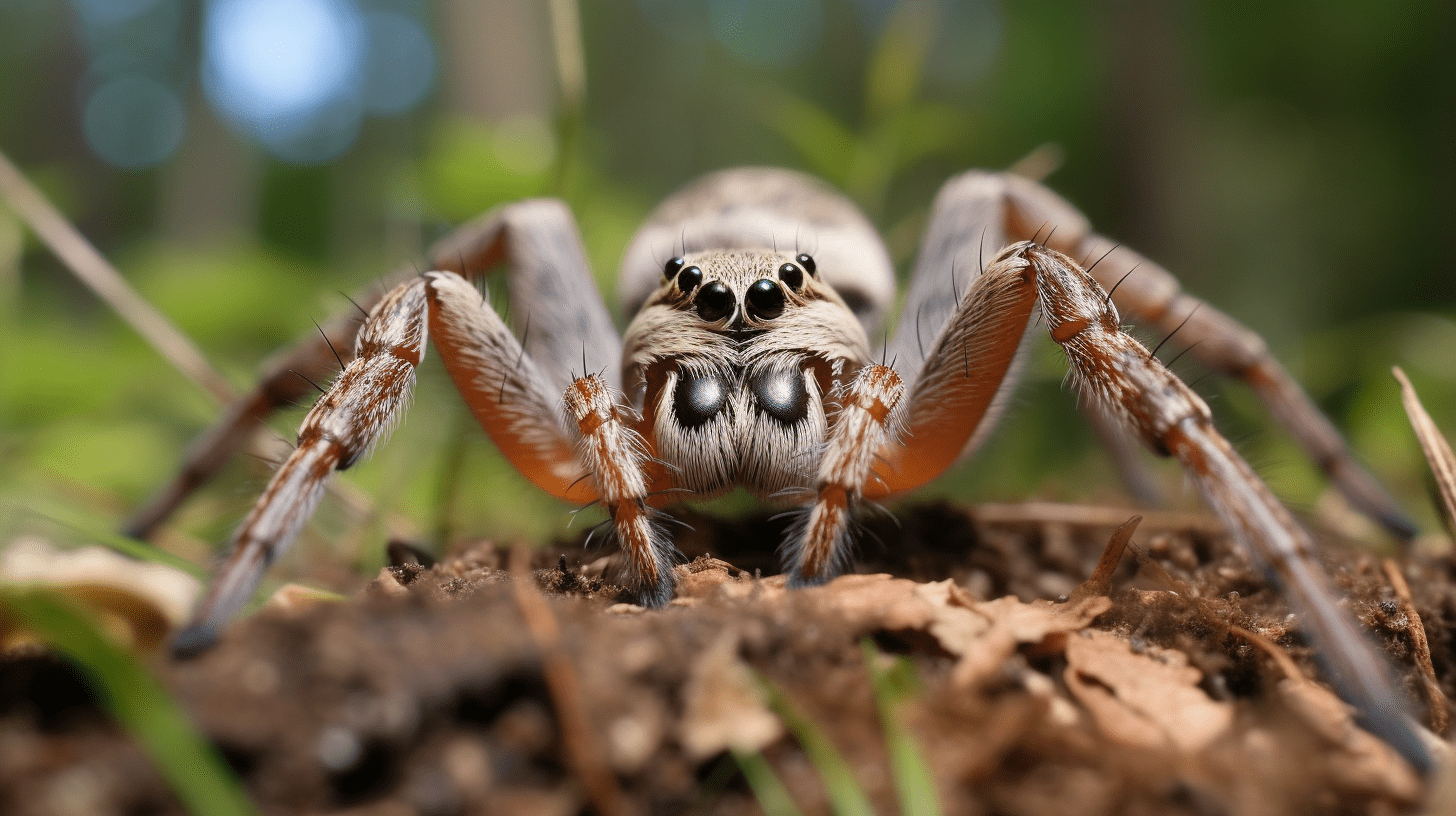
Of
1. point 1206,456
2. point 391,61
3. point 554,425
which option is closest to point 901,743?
point 1206,456

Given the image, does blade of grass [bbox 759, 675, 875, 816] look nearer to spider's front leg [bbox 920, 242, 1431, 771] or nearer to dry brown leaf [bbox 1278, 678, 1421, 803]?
dry brown leaf [bbox 1278, 678, 1421, 803]

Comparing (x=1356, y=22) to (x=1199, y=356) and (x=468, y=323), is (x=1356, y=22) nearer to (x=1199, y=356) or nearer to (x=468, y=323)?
(x=1199, y=356)

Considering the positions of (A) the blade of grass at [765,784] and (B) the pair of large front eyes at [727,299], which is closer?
(A) the blade of grass at [765,784]

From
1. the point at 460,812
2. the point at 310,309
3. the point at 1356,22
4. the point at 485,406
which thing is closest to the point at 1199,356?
the point at 485,406

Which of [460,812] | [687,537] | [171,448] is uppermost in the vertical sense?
[460,812]

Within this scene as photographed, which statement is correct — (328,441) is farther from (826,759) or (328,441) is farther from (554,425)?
(826,759)

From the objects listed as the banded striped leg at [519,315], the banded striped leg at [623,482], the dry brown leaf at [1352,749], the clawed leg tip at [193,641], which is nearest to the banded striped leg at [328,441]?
the clawed leg tip at [193,641]

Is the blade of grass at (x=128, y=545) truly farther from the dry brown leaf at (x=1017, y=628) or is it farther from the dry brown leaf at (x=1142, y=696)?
the dry brown leaf at (x=1142, y=696)
